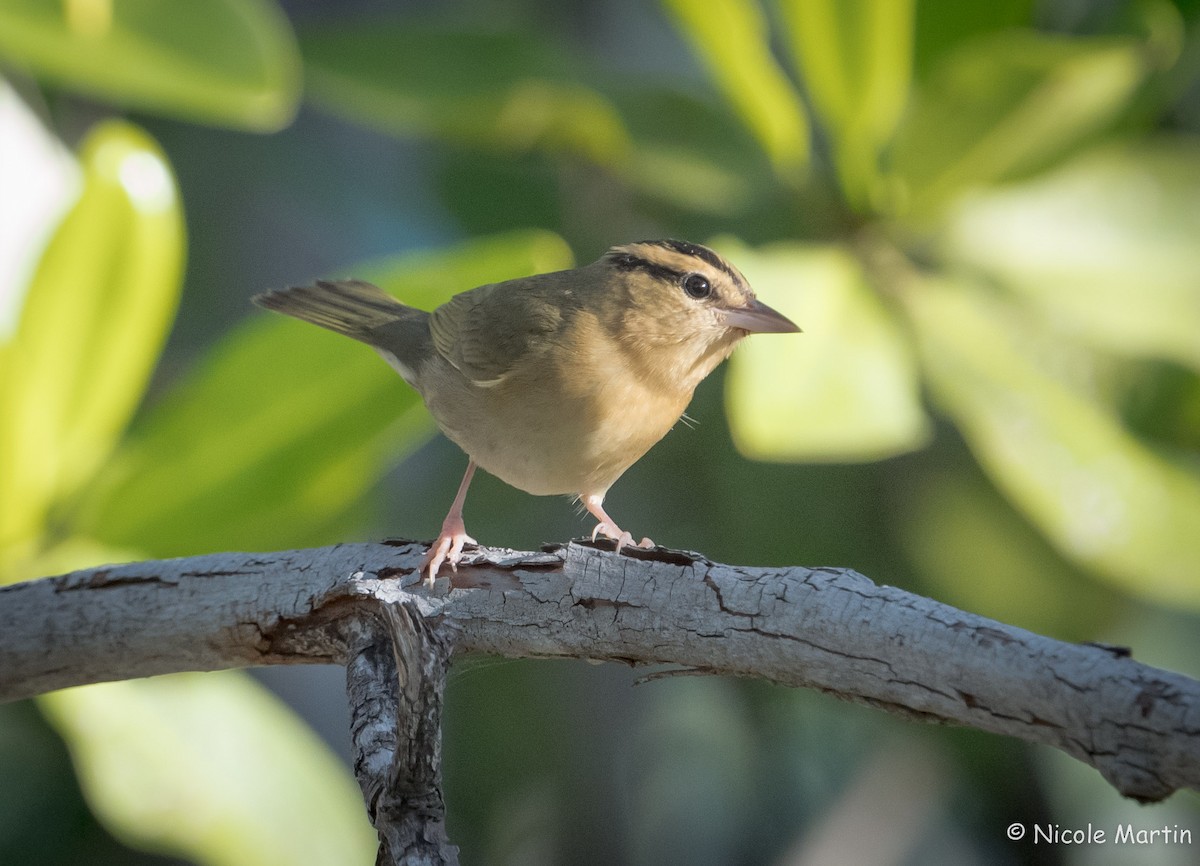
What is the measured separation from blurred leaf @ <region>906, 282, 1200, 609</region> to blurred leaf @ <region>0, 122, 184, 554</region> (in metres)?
1.94

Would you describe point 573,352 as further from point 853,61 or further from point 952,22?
point 952,22

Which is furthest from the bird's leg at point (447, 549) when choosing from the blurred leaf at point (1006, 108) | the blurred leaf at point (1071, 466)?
the blurred leaf at point (1006, 108)

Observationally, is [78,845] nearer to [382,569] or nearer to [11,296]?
[11,296]

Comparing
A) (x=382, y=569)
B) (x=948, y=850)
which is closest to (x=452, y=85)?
(x=382, y=569)

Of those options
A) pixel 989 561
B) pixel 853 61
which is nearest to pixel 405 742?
pixel 853 61

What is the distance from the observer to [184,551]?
3.00 m

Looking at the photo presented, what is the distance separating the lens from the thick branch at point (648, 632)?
5.04 ft

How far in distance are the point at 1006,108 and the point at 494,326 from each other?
4.51ft

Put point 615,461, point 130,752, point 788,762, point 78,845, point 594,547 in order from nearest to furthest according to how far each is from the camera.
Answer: point 594,547, point 615,461, point 130,752, point 78,845, point 788,762

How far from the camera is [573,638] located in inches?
77.1

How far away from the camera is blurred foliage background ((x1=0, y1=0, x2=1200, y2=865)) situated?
113 inches

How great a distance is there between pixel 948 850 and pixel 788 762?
0.68m

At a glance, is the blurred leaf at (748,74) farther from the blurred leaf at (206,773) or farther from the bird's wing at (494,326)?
the blurred leaf at (206,773)

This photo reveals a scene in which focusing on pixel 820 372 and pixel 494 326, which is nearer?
pixel 820 372
